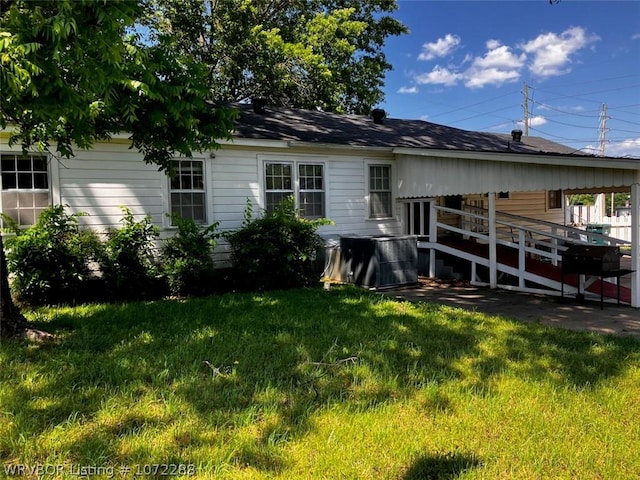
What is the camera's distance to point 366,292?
7.94 meters

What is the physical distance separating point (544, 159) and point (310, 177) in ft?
15.7

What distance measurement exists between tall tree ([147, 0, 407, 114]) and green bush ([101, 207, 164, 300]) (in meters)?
13.2

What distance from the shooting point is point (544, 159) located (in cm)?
732

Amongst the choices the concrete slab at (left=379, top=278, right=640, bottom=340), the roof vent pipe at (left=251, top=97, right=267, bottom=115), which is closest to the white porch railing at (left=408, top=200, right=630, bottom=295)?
the concrete slab at (left=379, top=278, right=640, bottom=340)

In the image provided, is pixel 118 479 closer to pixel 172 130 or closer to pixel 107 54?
pixel 107 54

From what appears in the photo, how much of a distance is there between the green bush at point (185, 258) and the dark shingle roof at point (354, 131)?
2.27 meters

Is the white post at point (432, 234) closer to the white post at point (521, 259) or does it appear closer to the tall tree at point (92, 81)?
the white post at point (521, 259)

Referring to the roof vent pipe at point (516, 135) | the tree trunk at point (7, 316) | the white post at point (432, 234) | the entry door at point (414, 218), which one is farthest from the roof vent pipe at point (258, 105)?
the roof vent pipe at point (516, 135)

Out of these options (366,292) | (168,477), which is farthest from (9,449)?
(366,292)

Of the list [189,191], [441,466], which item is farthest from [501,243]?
[441,466]

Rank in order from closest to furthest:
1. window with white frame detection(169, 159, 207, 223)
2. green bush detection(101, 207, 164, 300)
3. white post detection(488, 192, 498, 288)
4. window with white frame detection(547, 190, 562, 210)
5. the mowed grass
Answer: the mowed grass
green bush detection(101, 207, 164, 300)
window with white frame detection(169, 159, 207, 223)
white post detection(488, 192, 498, 288)
window with white frame detection(547, 190, 562, 210)

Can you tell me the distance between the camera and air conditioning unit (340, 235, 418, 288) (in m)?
8.59

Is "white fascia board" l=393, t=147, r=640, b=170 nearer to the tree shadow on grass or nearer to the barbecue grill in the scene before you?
the barbecue grill

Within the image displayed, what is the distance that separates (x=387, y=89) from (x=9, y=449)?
2364 cm
